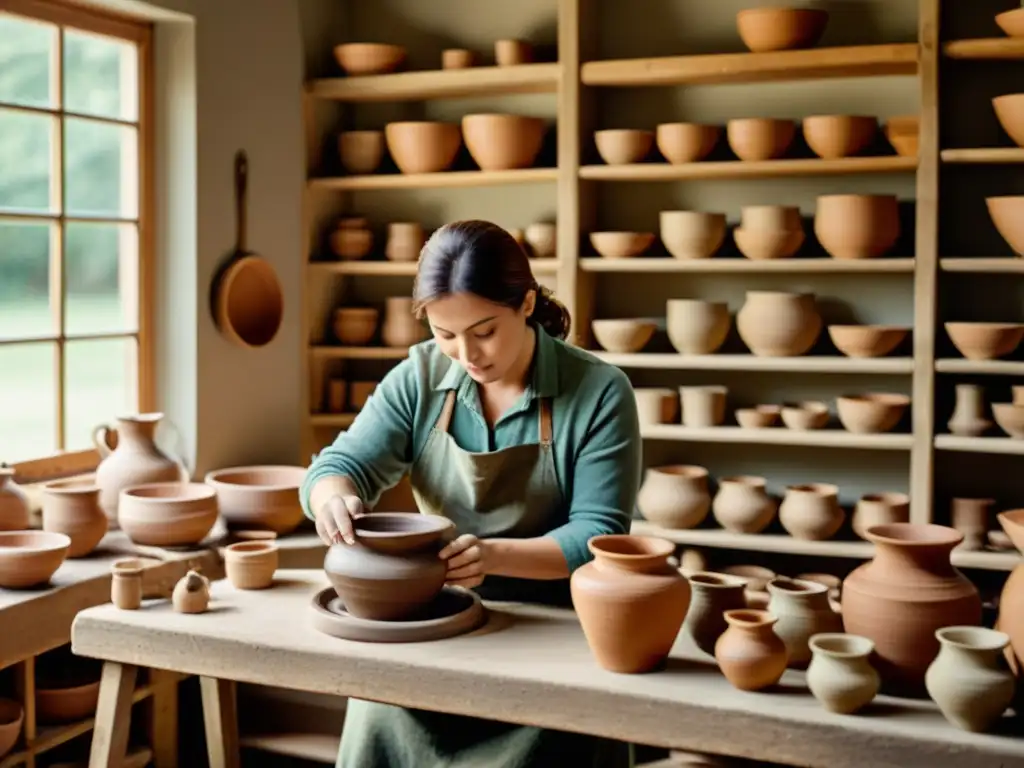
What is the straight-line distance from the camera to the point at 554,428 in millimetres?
2453

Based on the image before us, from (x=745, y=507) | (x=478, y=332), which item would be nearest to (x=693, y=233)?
(x=745, y=507)

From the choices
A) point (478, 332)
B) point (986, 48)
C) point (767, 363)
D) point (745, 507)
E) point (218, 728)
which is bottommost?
point (218, 728)

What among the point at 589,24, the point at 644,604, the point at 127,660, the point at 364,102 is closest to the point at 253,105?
the point at 364,102

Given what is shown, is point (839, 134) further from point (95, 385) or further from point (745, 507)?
point (95, 385)

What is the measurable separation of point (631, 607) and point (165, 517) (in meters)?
1.86

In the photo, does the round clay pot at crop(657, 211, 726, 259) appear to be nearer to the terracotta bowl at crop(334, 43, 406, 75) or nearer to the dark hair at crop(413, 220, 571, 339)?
the terracotta bowl at crop(334, 43, 406, 75)

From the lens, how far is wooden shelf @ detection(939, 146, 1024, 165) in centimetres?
380

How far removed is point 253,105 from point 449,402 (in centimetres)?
216

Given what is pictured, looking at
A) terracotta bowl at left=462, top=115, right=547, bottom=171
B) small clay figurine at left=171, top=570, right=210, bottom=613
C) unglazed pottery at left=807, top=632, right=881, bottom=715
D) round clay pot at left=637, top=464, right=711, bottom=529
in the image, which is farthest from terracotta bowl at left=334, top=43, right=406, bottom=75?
unglazed pottery at left=807, top=632, right=881, bottom=715

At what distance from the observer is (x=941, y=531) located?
197 centimetres

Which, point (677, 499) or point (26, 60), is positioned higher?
point (26, 60)

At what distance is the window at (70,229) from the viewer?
11.6 ft

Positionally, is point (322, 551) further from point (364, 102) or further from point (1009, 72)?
point (1009, 72)

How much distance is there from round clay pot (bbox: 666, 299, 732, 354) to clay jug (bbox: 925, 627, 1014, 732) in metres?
2.50
